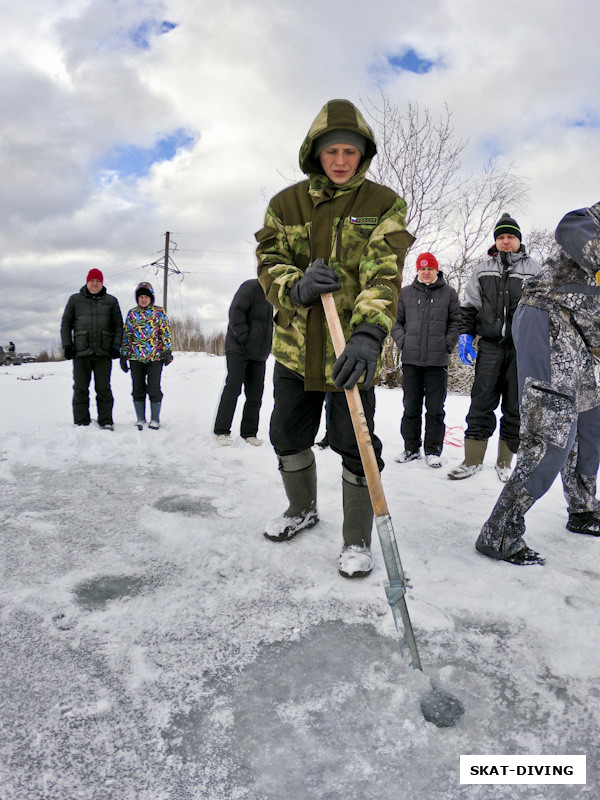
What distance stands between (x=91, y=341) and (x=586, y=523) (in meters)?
5.30

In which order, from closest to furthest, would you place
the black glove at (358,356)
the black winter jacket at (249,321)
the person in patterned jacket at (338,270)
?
the black glove at (358,356) < the person in patterned jacket at (338,270) < the black winter jacket at (249,321)

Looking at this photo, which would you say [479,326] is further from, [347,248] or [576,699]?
[576,699]

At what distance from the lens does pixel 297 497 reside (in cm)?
281

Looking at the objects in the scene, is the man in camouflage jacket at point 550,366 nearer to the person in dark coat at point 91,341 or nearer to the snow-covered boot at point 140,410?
the snow-covered boot at point 140,410

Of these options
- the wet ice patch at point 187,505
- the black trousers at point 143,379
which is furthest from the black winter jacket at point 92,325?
the wet ice patch at point 187,505

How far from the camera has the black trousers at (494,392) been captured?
13.3 feet

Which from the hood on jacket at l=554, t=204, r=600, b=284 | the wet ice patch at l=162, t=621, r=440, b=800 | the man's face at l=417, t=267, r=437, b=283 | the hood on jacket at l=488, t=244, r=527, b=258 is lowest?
the wet ice patch at l=162, t=621, r=440, b=800

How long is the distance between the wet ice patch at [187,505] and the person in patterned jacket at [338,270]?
3.20 feet

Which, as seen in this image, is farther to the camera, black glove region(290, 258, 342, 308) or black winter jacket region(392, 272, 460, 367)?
black winter jacket region(392, 272, 460, 367)

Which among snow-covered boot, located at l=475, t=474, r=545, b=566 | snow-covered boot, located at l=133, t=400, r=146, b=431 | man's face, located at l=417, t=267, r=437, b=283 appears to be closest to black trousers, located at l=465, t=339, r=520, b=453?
man's face, located at l=417, t=267, r=437, b=283

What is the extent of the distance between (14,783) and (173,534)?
1.56 metres

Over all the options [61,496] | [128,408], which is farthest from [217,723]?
[128,408]

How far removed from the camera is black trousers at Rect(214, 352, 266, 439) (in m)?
5.28

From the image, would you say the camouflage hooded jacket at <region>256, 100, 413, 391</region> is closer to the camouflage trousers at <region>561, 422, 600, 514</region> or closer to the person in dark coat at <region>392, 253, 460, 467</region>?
the camouflage trousers at <region>561, 422, 600, 514</region>
